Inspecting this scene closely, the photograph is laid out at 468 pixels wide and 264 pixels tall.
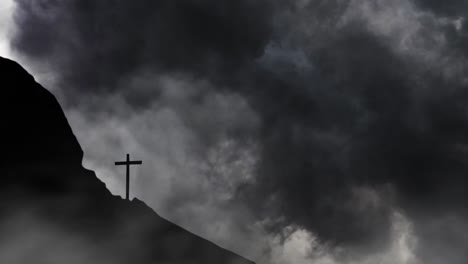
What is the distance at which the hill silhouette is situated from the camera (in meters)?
29.6

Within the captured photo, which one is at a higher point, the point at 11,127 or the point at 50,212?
the point at 11,127

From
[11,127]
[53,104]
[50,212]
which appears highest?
[53,104]

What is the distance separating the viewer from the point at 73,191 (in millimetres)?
32781

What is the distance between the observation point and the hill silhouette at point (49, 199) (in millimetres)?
29641

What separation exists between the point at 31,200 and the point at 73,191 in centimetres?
279

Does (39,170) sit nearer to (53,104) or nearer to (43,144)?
(43,144)

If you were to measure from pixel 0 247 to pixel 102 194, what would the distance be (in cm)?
793

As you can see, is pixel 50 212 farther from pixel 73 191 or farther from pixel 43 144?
pixel 43 144

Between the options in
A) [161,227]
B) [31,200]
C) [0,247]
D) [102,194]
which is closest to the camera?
[0,247]

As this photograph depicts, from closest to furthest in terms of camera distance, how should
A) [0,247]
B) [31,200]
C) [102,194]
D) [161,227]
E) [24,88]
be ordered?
1. [0,247]
2. [31,200]
3. [24,88]
4. [102,194]
5. [161,227]

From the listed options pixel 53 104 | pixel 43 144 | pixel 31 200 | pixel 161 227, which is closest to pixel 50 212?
pixel 31 200

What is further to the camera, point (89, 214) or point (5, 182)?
point (89, 214)

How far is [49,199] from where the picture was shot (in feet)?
104

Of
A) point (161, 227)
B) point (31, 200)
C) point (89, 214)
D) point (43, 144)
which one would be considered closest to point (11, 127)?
point (43, 144)
